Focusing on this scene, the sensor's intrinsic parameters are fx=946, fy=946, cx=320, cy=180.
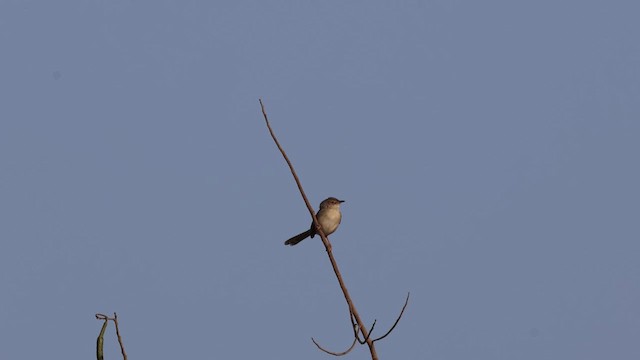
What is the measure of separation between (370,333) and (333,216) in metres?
11.8

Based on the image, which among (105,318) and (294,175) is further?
(294,175)

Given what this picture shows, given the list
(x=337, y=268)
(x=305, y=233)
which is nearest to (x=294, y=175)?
(x=337, y=268)

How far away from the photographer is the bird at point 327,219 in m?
16.4

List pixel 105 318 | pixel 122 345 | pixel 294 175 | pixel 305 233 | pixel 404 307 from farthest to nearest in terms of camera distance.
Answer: pixel 305 233 < pixel 404 307 < pixel 294 175 < pixel 105 318 < pixel 122 345

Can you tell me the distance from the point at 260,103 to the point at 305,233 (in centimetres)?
1167

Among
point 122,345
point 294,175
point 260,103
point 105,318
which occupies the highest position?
point 260,103

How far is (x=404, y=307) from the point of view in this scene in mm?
4875

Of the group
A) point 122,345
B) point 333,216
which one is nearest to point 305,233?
point 333,216

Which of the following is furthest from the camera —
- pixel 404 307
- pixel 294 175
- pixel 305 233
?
pixel 305 233

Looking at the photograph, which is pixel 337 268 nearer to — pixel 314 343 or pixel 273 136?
pixel 314 343

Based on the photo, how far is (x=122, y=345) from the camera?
11.5ft

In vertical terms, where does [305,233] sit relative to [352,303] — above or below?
above

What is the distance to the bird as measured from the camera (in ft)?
53.7

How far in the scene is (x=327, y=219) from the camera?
16422mm
